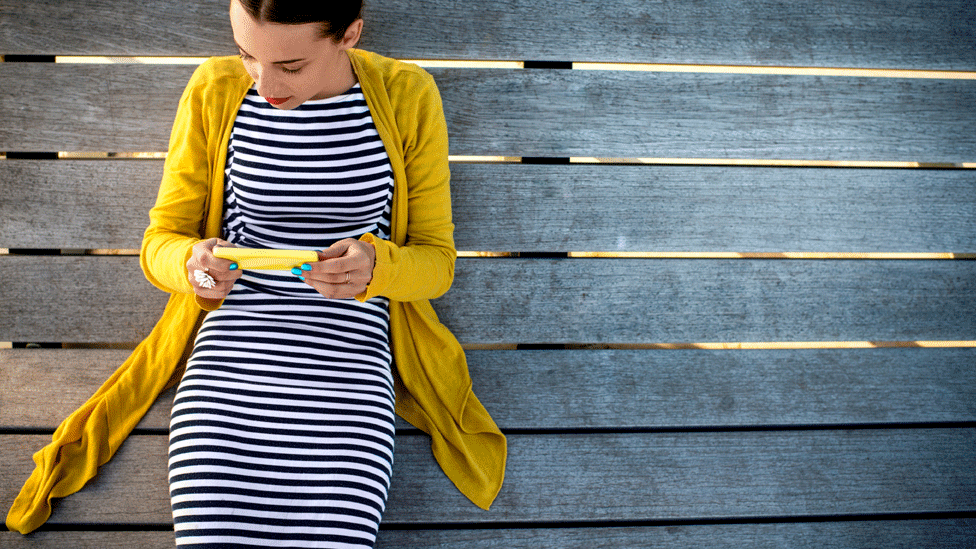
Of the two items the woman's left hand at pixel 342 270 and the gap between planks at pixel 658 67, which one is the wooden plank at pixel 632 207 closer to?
the gap between planks at pixel 658 67

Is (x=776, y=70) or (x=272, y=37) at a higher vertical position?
(x=272, y=37)

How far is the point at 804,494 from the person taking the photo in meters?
1.18

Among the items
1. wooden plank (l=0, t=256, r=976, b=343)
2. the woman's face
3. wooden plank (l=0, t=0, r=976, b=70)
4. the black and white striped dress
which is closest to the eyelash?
the woman's face

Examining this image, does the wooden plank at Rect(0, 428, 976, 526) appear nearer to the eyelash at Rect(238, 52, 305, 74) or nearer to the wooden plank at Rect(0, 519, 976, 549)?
the wooden plank at Rect(0, 519, 976, 549)

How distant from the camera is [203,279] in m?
0.80

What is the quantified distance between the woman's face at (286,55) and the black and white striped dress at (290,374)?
0.09m

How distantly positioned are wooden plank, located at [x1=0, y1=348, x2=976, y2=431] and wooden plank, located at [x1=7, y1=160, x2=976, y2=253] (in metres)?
0.24

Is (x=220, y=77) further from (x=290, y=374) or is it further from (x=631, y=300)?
(x=631, y=300)

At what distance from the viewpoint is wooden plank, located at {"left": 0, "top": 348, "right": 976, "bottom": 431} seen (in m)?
1.17

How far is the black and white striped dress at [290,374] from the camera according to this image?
83 cm

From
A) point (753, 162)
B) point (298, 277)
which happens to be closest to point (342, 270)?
point (298, 277)

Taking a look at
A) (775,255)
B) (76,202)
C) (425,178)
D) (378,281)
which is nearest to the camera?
(378,281)

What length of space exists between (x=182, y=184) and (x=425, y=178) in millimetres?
414

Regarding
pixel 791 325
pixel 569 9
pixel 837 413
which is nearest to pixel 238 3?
pixel 569 9
